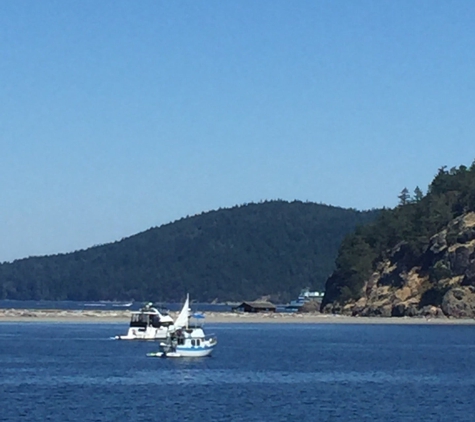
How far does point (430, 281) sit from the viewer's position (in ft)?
584

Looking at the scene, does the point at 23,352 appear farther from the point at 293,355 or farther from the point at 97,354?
the point at 293,355

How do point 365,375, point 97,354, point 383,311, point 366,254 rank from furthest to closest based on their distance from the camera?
point 366,254
point 383,311
point 97,354
point 365,375

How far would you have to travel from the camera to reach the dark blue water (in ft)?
201

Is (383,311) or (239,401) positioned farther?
(383,311)

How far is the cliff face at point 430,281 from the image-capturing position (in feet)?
559

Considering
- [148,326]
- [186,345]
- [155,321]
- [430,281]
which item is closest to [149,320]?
[155,321]

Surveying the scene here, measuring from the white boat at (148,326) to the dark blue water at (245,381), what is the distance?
11.8ft

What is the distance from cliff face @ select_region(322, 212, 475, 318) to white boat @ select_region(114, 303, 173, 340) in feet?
178

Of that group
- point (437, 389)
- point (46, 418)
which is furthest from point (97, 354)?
point (46, 418)

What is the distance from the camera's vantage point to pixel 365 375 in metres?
83.0

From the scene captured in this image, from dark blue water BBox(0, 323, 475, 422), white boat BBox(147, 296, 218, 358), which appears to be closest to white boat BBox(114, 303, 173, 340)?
dark blue water BBox(0, 323, 475, 422)

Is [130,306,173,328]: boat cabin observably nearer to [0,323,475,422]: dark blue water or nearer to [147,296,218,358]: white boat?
[0,323,475,422]: dark blue water

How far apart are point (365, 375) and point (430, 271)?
318 feet

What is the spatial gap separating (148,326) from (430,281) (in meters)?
63.6
